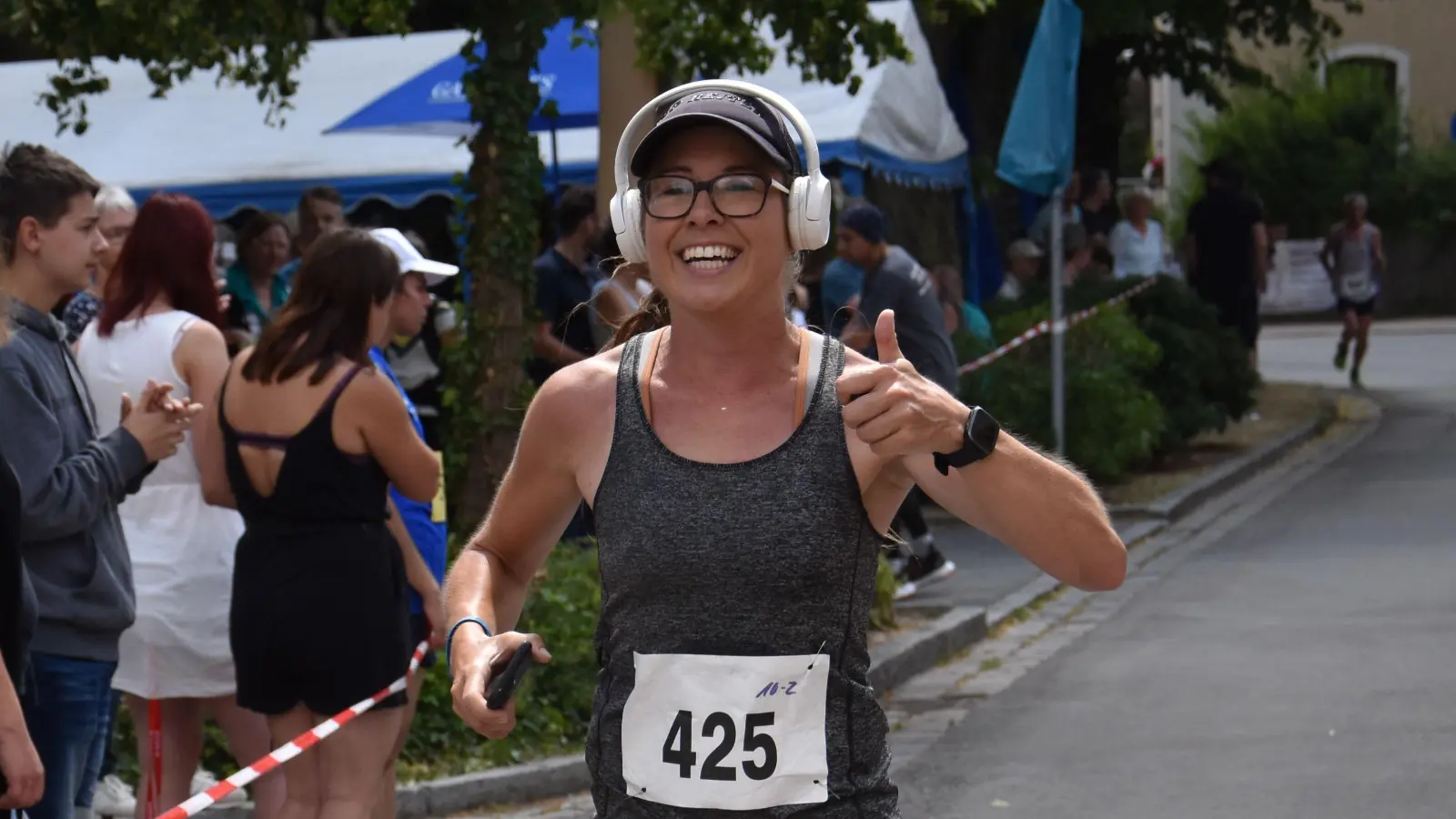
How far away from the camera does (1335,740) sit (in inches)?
304

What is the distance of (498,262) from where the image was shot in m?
10.1

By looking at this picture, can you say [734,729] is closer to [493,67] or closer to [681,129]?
[681,129]

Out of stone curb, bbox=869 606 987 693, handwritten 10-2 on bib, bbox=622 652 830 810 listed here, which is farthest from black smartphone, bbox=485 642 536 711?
stone curb, bbox=869 606 987 693

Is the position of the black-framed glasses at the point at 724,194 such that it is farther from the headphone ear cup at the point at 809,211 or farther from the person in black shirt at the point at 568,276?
the person in black shirt at the point at 568,276

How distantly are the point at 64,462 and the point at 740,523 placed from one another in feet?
7.63

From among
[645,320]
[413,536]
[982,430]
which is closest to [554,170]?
[413,536]

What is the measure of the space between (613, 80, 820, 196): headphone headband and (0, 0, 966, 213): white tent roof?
36.6ft

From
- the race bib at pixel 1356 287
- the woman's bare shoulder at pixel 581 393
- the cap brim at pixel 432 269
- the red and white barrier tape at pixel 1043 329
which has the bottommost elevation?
the race bib at pixel 1356 287

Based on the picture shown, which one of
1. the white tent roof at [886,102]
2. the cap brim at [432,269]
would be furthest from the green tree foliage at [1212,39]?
the cap brim at [432,269]

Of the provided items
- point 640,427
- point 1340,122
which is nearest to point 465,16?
point 640,427

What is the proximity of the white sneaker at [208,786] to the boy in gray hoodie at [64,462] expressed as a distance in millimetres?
1882

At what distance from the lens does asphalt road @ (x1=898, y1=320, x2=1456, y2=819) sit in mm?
7047

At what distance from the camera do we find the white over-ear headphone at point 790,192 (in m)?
2.97

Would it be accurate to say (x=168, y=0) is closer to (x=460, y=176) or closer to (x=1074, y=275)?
(x=460, y=176)
